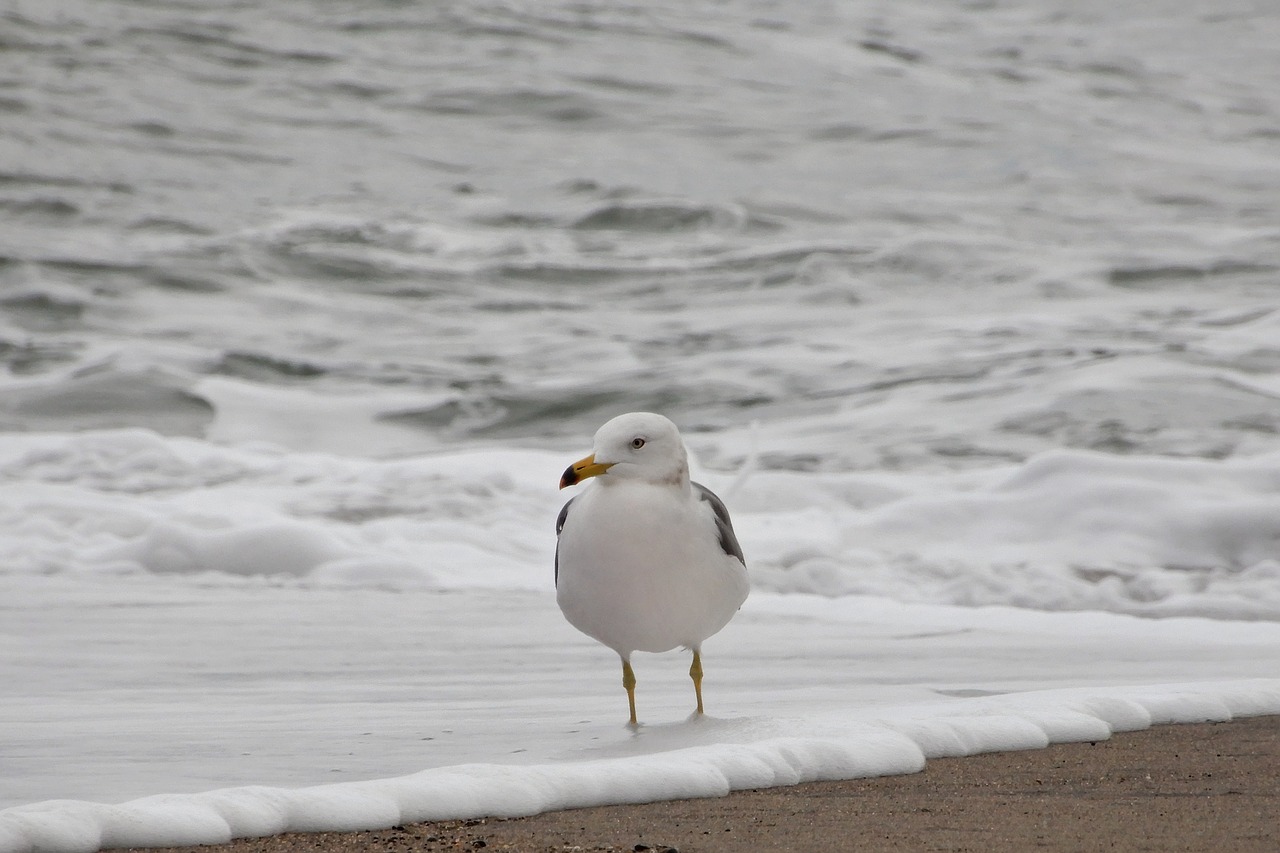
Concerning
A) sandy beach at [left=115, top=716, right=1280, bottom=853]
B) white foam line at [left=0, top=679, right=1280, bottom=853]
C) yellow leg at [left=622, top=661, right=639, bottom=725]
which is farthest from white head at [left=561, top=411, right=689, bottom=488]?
sandy beach at [left=115, top=716, right=1280, bottom=853]

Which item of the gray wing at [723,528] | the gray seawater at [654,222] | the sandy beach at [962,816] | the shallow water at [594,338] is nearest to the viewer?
the sandy beach at [962,816]

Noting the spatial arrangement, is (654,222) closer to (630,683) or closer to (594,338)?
(594,338)

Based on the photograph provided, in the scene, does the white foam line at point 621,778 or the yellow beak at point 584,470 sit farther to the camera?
the yellow beak at point 584,470

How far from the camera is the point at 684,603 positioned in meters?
3.46

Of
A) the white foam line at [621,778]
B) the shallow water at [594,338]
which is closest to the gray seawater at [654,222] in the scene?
the shallow water at [594,338]

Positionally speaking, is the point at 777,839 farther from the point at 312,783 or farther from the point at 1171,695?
the point at 1171,695

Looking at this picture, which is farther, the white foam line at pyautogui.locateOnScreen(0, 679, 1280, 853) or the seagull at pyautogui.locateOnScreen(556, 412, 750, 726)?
the seagull at pyautogui.locateOnScreen(556, 412, 750, 726)

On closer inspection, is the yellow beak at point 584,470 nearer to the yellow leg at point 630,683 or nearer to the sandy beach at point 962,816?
the yellow leg at point 630,683

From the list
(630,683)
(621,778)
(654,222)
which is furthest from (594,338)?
(621,778)

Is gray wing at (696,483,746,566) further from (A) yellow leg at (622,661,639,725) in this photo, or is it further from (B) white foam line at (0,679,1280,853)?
(B) white foam line at (0,679,1280,853)

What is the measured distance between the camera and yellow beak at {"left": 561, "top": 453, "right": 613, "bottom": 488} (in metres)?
3.39

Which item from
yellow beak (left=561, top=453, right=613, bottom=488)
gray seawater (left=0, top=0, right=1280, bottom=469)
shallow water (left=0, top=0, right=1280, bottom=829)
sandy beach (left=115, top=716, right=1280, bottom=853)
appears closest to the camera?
sandy beach (left=115, top=716, right=1280, bottom=853)

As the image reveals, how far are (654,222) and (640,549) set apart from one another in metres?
14.3

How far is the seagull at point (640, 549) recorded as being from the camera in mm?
3402
